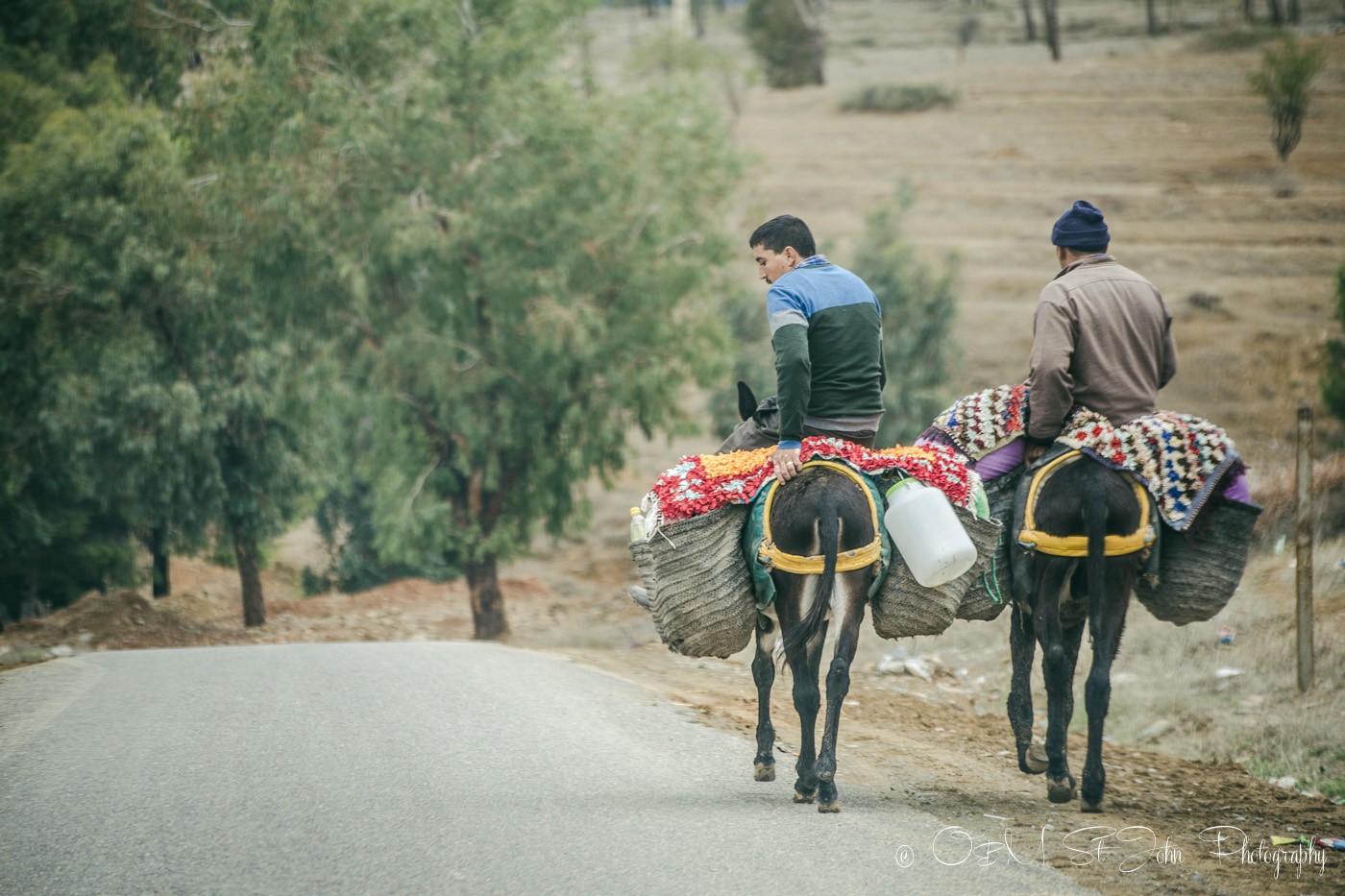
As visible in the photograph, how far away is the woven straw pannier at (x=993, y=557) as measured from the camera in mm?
6863

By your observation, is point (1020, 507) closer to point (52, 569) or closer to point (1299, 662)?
point (1299, 662)

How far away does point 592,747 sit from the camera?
303 inches

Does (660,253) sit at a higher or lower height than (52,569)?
higher

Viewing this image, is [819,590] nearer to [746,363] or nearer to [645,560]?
[645,560]

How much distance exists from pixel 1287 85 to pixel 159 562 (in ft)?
128

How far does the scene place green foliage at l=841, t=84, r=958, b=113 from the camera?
2537 inches

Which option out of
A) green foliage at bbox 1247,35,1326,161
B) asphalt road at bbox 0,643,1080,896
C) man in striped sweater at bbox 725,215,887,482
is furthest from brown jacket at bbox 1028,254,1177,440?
green foliage at bbox 1247,35,1326,161

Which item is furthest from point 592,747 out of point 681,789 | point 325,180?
point 325,180

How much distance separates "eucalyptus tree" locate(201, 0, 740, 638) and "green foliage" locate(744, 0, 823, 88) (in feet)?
189

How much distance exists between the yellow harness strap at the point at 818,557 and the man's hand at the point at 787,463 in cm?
8

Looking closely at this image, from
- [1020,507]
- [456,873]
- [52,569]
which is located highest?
[1020,507]

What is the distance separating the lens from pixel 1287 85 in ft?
134

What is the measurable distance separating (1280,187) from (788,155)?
24437mm

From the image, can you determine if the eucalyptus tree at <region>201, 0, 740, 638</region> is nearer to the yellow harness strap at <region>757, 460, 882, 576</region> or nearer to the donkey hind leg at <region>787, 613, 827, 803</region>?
the yellow harness strap at <region>757, 460, 882, 576</region>
